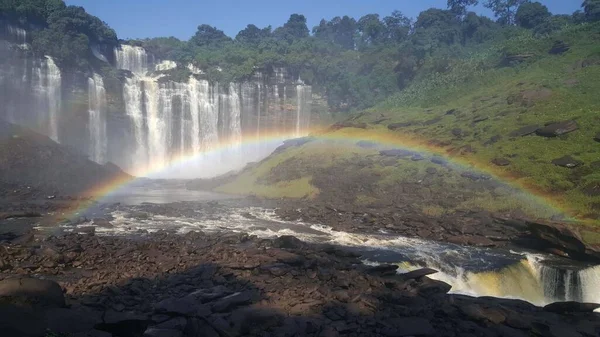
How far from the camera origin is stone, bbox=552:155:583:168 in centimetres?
2812

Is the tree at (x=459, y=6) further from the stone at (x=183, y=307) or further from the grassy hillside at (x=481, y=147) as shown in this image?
the stone at (x=183, y=307)

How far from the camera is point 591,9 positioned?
7506 centimetres

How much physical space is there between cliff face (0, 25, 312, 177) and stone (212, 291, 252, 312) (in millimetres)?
51927

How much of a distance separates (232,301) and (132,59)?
70.2 metres

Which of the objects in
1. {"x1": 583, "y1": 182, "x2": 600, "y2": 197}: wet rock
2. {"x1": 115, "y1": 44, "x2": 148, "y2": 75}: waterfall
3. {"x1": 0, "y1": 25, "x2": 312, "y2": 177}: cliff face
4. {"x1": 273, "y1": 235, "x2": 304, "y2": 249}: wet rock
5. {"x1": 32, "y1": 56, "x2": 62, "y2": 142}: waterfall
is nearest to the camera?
{"x1": 273, "y1": 235, "x2": 304, "y2": 249}: wet rock

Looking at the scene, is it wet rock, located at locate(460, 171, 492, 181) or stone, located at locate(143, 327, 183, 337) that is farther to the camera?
wet rock, located at locate(460, 171, 492, 181)

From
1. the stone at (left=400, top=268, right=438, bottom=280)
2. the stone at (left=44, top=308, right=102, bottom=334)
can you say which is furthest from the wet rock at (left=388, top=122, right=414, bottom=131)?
the stone at (left=44, top=308, right=102, bottom=334)

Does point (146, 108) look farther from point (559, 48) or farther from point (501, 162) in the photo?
point (559, 48)

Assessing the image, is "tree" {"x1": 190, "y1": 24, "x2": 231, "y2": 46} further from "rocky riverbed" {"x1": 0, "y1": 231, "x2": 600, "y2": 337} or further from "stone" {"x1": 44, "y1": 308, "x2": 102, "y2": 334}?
"stone" {"x1": 44, "y1": 308, "x2": 102, "y2": 334}

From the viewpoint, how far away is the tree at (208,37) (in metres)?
102

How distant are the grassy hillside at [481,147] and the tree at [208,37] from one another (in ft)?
182

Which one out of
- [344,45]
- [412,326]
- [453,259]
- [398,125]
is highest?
[344,45]

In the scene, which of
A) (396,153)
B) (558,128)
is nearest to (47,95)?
(396,153)

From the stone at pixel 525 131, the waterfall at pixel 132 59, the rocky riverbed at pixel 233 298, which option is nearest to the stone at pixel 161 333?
the rocky riverbed at pixel 233 298
